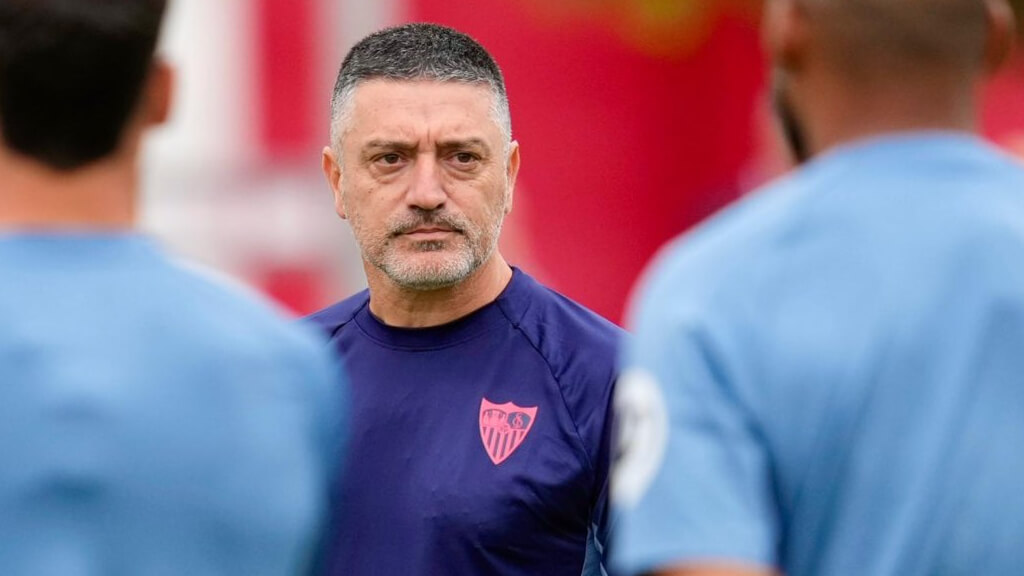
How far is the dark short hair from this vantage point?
8.23 feet

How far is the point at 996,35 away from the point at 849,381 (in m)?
0.52

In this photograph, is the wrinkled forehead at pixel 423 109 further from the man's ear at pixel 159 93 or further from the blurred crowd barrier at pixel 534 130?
the blurred crowd barrier at pixel 534 130

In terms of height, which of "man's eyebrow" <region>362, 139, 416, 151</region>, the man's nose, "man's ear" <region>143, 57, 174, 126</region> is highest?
"man's ear" <region>143, 57, 174, 126</region>

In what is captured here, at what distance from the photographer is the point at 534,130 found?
995cm

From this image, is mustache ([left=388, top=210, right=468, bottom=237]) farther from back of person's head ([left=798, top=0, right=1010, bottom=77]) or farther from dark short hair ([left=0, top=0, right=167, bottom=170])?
back of person's head ([left=798, top=0, right=1010, bottom=77])

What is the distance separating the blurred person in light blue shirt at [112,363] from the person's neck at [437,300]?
1.70 m

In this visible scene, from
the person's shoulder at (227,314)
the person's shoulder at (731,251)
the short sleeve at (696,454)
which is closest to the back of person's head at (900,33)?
the person's shoulder at (731,251)

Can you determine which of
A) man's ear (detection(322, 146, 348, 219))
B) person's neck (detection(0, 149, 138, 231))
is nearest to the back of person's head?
person's neck (detection(0, 149, 138, 231))

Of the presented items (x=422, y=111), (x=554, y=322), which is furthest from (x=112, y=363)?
(x=422, y=111)

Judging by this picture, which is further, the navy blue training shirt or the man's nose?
the man's nose

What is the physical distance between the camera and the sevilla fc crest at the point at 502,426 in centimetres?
406

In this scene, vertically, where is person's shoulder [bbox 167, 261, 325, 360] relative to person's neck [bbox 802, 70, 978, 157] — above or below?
below

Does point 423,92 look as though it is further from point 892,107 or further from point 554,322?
point 892,107

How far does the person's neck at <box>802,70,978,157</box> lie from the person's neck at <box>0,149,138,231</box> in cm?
94
